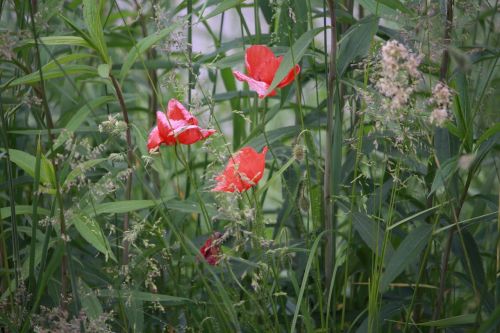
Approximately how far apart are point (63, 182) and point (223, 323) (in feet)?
1.28

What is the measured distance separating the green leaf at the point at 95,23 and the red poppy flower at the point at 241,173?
12.6 inches

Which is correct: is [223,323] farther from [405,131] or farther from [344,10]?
[344,10]

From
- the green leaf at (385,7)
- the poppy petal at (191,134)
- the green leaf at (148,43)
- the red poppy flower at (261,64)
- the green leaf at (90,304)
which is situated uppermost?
the green leaf at (385,7)

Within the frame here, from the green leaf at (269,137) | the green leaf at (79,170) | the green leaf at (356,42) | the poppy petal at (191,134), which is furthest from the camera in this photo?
the green leaf at (269,137)

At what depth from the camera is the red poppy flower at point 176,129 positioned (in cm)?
136

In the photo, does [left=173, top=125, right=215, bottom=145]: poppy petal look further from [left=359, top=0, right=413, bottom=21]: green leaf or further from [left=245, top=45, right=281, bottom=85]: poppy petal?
[left=359, top=0, right=413, bottom=21]: green leaf

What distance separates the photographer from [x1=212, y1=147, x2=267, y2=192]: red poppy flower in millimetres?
1303

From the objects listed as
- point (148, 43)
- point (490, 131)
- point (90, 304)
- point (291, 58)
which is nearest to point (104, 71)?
point (148, 43)

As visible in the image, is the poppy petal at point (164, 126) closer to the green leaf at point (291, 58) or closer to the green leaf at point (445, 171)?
the green leaf at point (291, 58)

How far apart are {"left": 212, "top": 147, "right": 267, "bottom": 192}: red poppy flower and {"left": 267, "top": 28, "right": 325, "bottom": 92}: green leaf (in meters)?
0.14

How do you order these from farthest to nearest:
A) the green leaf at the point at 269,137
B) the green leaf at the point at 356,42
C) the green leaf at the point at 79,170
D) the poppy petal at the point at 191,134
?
1. the green leaf at the point at 269,137
2. the green leaf at the point at 356,42
3. the poppy petal at the point at 191,134
4. the green leaf at the point at 79,170

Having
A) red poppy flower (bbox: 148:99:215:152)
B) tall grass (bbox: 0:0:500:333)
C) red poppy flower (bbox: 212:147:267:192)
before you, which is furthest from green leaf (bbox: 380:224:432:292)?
red poppy flower (bbox: 148:99:215:152)

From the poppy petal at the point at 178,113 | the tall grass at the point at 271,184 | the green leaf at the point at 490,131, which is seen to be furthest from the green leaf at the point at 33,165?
the green leaf at the point at 490,131

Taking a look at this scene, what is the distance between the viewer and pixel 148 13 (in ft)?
8.00
